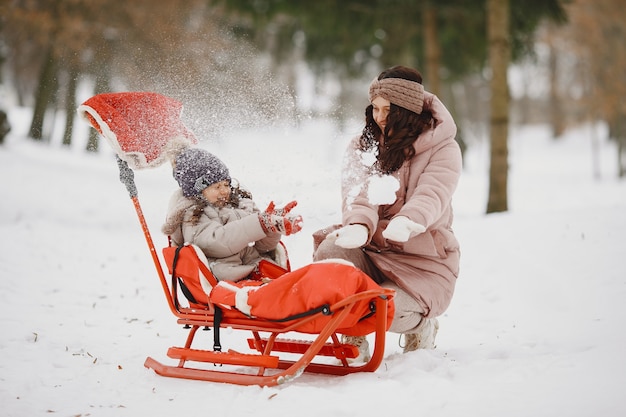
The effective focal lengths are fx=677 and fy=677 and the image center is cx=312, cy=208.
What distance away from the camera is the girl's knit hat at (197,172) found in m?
4.17

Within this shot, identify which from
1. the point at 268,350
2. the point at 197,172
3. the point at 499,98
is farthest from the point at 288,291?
the point at 499,98

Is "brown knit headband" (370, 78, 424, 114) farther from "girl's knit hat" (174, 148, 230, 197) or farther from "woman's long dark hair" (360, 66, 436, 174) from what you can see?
"girl's knit hat" (174, 148, 230, 197)

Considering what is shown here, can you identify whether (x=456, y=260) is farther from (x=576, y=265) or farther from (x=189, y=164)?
(x=576, y=265)

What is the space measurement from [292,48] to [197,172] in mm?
14097

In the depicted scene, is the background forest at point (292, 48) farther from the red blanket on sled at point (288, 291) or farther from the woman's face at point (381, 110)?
the red blanket on sled at point (288, 291)

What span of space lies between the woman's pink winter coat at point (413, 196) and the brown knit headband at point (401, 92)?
14 cm

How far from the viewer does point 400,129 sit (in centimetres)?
409

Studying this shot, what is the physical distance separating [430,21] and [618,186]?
10.0 m

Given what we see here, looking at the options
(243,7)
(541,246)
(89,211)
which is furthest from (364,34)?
(541,246)

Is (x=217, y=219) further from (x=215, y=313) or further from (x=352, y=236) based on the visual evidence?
(x=352, y=236)

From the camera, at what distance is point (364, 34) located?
13.8m

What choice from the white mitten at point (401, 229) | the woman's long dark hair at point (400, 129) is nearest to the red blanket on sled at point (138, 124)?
the woman's long dark hair at point (400, 129)

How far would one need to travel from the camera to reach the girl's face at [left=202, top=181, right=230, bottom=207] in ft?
13.8

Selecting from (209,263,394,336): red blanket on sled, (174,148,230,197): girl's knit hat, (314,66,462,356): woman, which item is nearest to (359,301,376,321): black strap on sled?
(209,263,394,336): red blanket on sled
